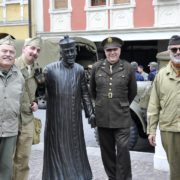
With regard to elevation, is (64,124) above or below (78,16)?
below

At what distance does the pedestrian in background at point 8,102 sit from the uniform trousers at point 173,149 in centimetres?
145

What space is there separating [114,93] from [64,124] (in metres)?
0.91

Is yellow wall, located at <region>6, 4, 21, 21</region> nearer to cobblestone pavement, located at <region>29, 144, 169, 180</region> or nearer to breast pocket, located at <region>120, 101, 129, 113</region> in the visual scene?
cobblestone pavement, located at <region>29, 144, 169, 180</region>

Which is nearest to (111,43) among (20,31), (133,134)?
(133,134)

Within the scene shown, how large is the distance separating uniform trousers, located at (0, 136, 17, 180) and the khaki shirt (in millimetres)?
1371

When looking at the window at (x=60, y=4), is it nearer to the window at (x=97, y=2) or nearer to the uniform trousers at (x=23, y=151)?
the window at (x=97, y=2)

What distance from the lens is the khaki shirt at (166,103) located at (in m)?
4.29

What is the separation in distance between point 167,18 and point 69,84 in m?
15.7

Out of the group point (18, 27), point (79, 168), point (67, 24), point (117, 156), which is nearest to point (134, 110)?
point (117, 156)

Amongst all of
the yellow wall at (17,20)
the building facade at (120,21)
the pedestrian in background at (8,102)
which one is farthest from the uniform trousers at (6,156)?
the yellow wall at (17,20)

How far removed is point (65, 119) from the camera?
181 inches

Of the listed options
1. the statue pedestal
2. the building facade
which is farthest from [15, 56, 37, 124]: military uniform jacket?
the building facade

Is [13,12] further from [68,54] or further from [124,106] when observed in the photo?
[68,54]

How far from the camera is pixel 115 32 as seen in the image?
809 inches
